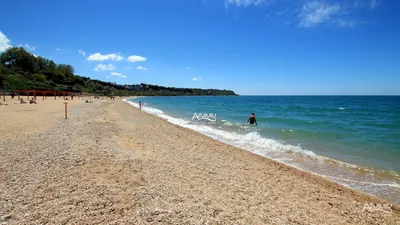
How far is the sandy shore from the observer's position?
383 cm

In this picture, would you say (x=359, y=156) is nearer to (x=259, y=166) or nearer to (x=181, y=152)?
(x=259, y=166)

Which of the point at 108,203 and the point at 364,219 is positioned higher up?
the point at 108,203

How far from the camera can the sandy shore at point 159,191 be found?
3834mm

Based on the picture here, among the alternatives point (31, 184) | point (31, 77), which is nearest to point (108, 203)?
point (31, 184)

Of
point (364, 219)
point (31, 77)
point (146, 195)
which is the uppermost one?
point (31, 77)

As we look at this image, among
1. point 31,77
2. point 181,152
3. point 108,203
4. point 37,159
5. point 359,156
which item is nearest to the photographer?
point 108,203

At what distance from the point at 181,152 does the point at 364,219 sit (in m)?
5.94

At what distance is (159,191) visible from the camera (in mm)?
4824

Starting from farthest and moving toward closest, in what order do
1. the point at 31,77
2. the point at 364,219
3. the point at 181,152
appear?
the point at 31,77 → the point at 181,152 → the point at 364,219

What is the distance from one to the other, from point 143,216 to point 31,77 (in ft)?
340

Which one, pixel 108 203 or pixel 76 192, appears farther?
pixel 76 192

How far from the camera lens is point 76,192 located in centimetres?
450

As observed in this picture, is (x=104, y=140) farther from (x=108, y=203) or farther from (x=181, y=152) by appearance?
(x=108, y=203)

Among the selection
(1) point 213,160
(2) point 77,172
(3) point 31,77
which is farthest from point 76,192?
(3) point 31,77
